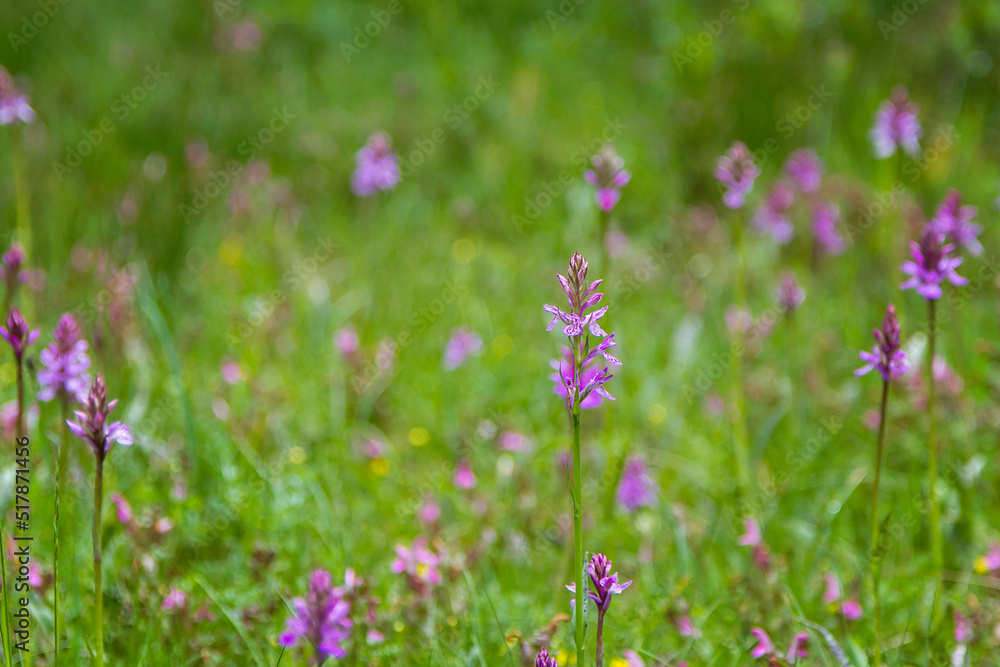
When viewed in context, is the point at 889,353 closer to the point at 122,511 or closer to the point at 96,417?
the point at 96,417

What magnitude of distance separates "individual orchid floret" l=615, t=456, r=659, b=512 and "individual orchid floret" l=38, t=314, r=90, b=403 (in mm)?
1412

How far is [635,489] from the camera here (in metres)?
2.46

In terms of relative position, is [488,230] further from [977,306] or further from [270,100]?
[977,306]

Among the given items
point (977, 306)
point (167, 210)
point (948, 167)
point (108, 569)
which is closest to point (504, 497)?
point (108, 569)

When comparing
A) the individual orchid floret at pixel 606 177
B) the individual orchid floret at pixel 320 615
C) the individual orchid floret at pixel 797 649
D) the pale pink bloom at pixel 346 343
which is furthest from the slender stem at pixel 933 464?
the pale pink bloom at pixel 346 343

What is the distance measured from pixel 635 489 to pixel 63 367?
1.50 m

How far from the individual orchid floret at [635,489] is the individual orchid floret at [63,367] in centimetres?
141

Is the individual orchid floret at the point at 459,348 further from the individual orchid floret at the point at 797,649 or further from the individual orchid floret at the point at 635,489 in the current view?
the individual orchid floret at the point at 797,649

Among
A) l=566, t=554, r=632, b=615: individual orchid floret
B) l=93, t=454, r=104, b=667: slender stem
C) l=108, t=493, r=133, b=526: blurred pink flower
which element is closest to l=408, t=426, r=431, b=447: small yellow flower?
l=108, t=493, r=133, b=526: blurred pink flower

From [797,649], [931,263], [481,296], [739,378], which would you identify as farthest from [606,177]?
[481,296]

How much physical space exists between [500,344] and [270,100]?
8.29 feet

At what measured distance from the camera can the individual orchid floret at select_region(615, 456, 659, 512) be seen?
2457 millimetres

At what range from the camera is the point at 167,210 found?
360 centimetres

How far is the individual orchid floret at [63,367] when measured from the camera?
161cm
